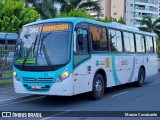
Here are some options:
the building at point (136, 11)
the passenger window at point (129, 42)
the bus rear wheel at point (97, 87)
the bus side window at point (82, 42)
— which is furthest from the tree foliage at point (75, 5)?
the building at point (136, 11)

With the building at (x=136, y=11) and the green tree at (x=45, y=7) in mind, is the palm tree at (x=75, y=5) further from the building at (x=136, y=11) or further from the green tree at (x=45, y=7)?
the building at (x=136, y=11)

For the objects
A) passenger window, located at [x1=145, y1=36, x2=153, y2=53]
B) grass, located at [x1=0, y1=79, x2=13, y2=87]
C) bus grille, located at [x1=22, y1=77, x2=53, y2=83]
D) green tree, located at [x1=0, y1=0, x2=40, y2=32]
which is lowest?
grass, located at [x1=0, y1=79, x2=13, y2=87]

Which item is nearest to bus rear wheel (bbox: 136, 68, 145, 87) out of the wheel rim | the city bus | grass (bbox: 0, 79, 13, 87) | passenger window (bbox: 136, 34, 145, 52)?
passenger window (bbox: 136, 34, 145, 52)

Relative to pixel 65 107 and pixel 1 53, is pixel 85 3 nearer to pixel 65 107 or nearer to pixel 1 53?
pixel 1 53

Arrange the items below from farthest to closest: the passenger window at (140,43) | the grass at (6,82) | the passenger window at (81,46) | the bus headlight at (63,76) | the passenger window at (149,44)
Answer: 1. the passenger window at (149,44)
2. the passenger window at (140,43)
3. the grass at (6,82)
4. the passenger window at (81,46)
5. the bus headlight at (63,76)

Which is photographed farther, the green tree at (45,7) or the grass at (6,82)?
the green tree at (45,7)

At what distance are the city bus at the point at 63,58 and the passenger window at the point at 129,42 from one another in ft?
6.68

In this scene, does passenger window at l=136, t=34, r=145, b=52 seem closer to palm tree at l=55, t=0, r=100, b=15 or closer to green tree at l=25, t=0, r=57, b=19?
green tree at l=25, t=0, r=57, b=19

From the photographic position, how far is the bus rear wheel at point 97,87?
1180cm

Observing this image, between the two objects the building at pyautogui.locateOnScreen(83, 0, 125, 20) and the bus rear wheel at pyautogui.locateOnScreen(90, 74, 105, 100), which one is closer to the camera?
the bus rear wheel at pyautogui.locateOnScreen(90, 74, 105, 100)

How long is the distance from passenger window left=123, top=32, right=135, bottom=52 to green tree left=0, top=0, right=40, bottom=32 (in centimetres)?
1227

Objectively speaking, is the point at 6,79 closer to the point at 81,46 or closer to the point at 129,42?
the point at 129,42

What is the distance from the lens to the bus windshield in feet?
34.6

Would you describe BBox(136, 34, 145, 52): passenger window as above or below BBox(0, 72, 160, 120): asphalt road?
above
